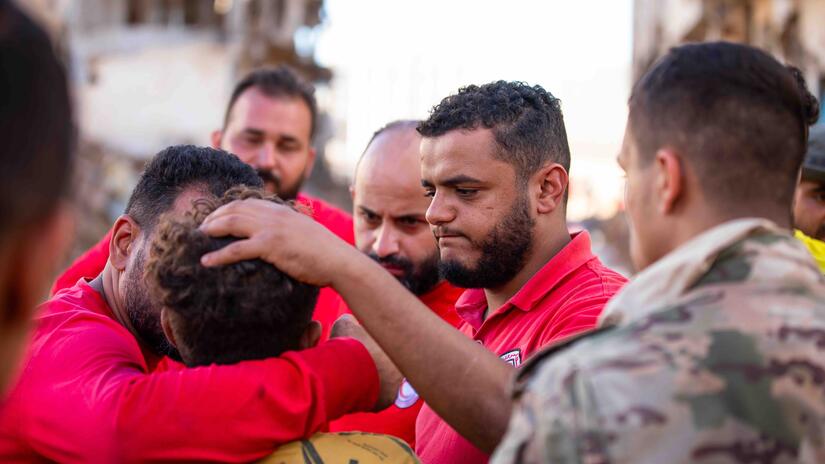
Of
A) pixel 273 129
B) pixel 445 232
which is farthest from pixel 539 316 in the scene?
pixel 273 129

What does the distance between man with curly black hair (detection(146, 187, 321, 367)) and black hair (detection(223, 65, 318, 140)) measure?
178 inches

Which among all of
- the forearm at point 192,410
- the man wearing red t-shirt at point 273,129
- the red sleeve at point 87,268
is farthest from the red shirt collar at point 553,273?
the man wearing red t-shirt at point 273,129

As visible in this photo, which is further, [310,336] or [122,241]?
[122,241]

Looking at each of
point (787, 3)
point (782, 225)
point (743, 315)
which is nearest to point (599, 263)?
point (782, 225)

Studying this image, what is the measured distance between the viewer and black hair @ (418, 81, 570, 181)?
3531 millimetres

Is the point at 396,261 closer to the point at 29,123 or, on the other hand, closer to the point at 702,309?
the point at 702,309

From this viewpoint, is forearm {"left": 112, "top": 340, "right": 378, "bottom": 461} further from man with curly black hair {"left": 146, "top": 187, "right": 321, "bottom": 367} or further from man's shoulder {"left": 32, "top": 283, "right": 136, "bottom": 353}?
man's shoulder {"left": 32, "top": 283, "right": 136, "bottom": 353}

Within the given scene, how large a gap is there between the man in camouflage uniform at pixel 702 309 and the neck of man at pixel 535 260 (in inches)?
52.1

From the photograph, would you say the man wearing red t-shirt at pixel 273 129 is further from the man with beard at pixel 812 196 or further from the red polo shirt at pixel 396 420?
the man with beard at pixel 812 196

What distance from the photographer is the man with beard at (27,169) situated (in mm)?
1286

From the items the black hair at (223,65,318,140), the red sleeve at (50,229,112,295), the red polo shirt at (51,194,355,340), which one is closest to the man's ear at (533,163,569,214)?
the red polo shirt at (51,194,355,340)

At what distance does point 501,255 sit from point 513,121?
51 centimetres

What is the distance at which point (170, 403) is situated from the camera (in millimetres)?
2146

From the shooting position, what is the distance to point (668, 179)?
78.8 inches
